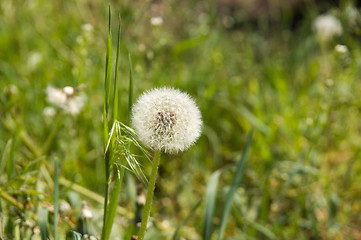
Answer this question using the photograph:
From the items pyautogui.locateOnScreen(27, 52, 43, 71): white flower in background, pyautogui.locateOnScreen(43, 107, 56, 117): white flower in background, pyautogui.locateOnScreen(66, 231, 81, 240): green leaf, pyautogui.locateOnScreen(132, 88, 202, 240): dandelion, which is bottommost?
pyautogui.locateOnScreen(66, 231, 81, 240): green leaf

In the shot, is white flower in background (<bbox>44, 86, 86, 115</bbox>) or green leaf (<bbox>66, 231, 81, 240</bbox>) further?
white flower in background (<bbox>44, 86, 86, 115</bbox>)

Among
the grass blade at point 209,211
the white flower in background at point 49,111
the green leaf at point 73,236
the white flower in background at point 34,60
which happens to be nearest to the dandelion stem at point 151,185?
the green leaf at point 73,236

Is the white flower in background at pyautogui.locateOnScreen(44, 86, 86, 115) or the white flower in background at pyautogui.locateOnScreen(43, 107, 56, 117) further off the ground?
the white flower in background at pyautogui.locateOnScreen(43, 107, 56, 117)

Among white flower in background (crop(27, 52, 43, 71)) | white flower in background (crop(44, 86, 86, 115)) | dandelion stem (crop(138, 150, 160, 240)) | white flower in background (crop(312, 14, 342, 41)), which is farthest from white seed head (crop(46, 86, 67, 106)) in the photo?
white flower in background (crop(312, 14, 342, 41))

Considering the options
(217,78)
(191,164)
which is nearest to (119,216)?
(191,164)

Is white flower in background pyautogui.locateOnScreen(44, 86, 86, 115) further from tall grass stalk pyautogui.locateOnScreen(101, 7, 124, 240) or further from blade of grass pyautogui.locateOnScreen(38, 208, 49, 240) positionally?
tall grass stalk pyautogui.locateOnScreen(101, 7, 124, 240)

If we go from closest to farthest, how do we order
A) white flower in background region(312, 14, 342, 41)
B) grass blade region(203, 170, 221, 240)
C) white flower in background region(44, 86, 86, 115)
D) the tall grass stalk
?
1. the tall grass stalk
2. grass blade region(203, 170, 221, 240)
3. white flower in background region(44, 86, 86, 115)
4. white flower in background region(312, 14, 342, 41)

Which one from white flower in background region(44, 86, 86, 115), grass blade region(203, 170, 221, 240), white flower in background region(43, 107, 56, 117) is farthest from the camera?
white flower in background region(43, 107, 56, 117)
